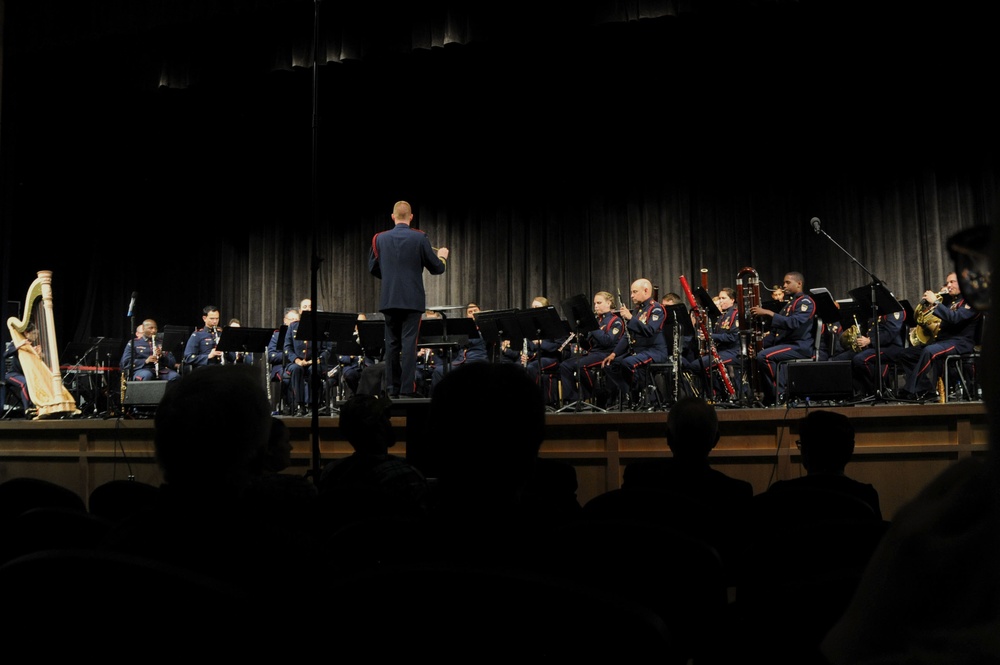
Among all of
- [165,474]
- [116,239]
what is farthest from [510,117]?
[165,474]

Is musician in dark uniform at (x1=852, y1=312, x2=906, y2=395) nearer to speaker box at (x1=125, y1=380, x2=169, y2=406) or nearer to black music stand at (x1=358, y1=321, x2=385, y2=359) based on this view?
black music stand at (x1=358, y1=321, x2=385, y2=359)

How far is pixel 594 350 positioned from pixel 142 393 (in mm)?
4826

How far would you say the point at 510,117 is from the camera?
13430 millimetres

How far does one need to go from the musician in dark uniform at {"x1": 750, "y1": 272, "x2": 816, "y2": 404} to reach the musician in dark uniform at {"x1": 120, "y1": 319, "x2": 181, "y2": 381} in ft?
24.4

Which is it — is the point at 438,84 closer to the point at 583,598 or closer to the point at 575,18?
the point at 575,18

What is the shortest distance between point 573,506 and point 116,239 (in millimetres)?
13956

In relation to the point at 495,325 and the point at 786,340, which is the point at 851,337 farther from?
the point at 495,325

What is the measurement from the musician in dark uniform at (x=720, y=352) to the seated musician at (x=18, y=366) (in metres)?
6.89

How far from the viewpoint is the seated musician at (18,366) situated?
968cm

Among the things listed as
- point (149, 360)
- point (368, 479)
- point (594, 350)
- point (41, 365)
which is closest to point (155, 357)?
point (149, 360)

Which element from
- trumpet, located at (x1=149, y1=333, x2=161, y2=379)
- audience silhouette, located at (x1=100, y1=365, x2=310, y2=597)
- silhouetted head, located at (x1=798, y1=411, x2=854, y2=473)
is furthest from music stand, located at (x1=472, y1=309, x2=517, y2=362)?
audience silhouette, located at (x1=100, y1=365, x2=310, y2=597)

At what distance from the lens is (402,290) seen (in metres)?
7.80

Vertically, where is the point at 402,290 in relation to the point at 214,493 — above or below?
above

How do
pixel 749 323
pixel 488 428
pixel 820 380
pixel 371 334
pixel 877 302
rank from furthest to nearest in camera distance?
1. pixel 371 334
2. pixel 749 323
3. pixel 877 302
4. pixel 820 380
5. pixel 488 428
